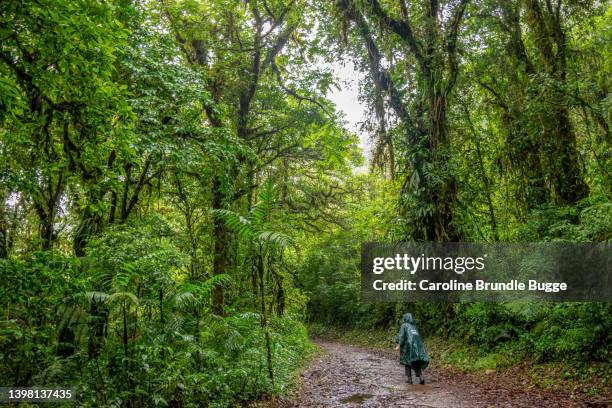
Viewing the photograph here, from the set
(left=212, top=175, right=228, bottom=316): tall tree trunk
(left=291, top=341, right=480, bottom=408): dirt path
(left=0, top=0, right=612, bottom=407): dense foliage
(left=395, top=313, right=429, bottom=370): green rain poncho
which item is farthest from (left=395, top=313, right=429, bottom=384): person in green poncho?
(left=212, top=175, right=228, bottom=316): tall tree trunk

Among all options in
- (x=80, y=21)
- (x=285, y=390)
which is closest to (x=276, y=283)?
(x=285, y=390)

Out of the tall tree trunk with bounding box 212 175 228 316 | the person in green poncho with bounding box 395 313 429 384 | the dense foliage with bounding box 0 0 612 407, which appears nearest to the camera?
the dense foliage with bounding box 0 0 612 407

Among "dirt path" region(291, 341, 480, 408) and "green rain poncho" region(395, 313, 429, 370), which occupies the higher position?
"green rain poncho" region(395, 313, 429, 370)

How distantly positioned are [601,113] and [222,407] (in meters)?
10.4

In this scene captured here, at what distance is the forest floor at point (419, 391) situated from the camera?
7.41 m

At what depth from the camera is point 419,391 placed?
8711 millimetres

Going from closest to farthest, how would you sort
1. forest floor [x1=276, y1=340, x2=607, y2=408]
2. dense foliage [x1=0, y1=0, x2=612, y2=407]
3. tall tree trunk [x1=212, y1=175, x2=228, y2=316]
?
dense foliage [x1=0, y1=0, x2=612, y2=407] < forest floor [x1=276, y1=340, x2=607, y2=408] < tall tree trunk [x1=212, y1=175, x2=228, y2=316]

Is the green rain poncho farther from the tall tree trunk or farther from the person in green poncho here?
the tall tree trunk

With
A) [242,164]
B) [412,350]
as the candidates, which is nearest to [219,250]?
[242,164]

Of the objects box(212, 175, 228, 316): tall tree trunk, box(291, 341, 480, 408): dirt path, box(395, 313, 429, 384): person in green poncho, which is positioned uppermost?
box(212, 175, 228, 316): tall tree trunk

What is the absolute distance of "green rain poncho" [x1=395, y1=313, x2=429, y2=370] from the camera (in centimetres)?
947

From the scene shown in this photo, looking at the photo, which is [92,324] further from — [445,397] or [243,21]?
[243,21]

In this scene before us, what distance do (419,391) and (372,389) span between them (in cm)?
98

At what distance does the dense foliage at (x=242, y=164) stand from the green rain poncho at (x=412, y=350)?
2.47m
